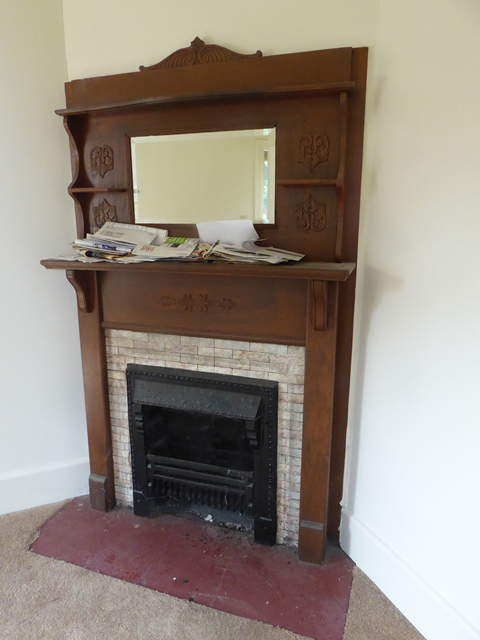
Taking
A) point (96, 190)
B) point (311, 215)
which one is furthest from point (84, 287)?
point (311, 215)

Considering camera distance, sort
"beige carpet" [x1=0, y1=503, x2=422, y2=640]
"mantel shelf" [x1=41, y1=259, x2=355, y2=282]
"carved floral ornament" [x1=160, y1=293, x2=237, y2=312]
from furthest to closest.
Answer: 1. "carved floral ornament" [x1=160, y1=293, x2=237, y2=312]
2. "beige carpet" [x1=0, y1=503, x2=422, y2=640]
3. "mantel shelf" [x1=41, y1=259, x2=355, y2=282]

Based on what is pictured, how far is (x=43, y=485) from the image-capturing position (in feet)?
6.52

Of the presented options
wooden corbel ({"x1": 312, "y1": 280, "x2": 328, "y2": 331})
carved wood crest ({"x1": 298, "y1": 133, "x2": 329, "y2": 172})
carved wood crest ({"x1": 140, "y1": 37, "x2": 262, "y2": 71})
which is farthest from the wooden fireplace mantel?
carved wood crest ({"x1": 140, "y1": 37, "x2": 262, "y2": 71})

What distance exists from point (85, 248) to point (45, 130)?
2.00 ft

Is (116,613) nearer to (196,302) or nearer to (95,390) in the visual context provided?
(95,390)

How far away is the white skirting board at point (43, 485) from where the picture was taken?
6.34 ft

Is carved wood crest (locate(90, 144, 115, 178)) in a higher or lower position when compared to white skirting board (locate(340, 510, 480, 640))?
higher

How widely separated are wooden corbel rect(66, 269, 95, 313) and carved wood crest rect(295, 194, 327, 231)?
0.88 meters

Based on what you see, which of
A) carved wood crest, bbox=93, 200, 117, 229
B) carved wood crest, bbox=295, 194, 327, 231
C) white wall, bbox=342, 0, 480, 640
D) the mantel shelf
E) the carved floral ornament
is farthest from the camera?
carved wood crest, bbox=93, 200, 117, 229

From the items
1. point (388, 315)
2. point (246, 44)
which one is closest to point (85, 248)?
point (246, 44)

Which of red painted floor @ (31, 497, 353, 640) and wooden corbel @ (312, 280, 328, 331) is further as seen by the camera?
→ red painted floor @ (31, 497, 353, 640)

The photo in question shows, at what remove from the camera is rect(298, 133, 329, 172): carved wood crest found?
1.42 m

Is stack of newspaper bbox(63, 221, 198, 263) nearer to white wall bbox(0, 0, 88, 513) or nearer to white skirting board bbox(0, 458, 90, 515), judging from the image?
white wall bbox(0, 0, 88, 513)

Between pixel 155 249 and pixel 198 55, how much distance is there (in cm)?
71
